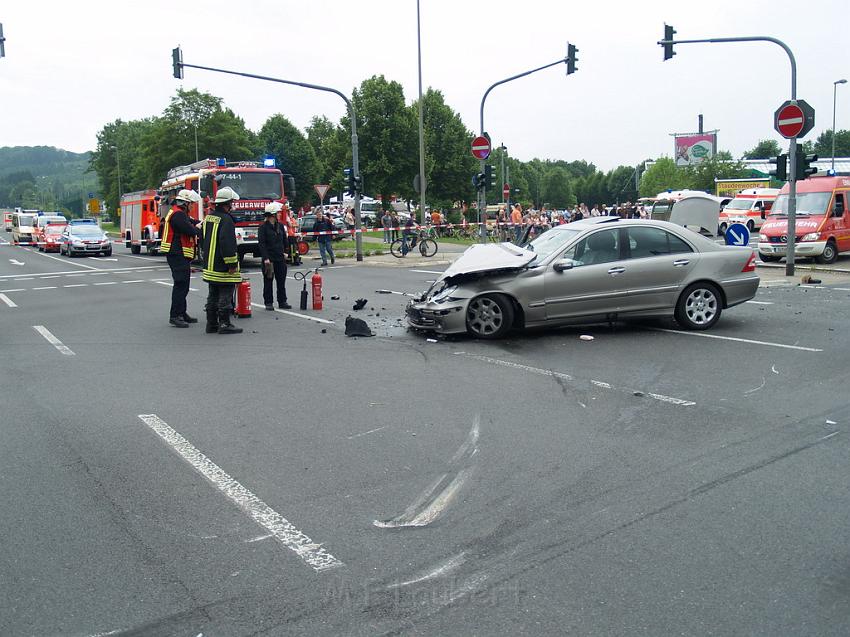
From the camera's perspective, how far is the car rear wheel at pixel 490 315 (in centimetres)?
1062

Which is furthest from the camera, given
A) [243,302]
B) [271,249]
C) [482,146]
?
[482,146]

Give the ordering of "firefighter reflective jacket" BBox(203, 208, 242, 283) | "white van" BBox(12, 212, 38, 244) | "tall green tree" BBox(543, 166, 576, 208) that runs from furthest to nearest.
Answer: "tall green tree" BBox(543, 166, 576, 208), "white van" BBox(12, 212, 38, 244), "firefighter reflective jacket" BBox(203, 208, 242, 283)

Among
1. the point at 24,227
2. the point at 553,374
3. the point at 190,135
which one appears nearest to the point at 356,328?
the point at 553,374

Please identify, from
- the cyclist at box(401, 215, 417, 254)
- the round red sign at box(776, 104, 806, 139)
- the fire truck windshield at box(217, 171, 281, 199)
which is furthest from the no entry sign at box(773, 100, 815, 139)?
the fire truck windshield at box(217, 171, 281, 199)

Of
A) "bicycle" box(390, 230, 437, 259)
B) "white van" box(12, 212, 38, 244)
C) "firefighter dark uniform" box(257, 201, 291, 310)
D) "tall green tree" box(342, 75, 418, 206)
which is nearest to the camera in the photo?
"firefighter dark uniform" box(257, 201, 291, 310)

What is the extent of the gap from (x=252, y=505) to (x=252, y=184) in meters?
21.4

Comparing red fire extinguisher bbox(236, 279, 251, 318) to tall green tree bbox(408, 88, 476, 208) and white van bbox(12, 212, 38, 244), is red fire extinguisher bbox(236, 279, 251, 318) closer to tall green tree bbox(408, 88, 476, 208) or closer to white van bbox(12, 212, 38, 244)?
white van bbox(12, 212, 38, 244)

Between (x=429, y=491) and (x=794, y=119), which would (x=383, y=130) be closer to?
(x=794, y=119)

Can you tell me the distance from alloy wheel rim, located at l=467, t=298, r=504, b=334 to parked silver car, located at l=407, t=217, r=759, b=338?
13mm

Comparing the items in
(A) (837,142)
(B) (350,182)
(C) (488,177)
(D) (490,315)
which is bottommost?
(D) (490,315)

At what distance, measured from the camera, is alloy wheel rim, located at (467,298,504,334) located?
10648mm

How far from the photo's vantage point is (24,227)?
54000mm

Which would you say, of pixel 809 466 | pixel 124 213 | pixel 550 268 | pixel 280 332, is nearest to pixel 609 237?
pixel 550 268

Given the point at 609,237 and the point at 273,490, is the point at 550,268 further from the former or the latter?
the point at 273,490
